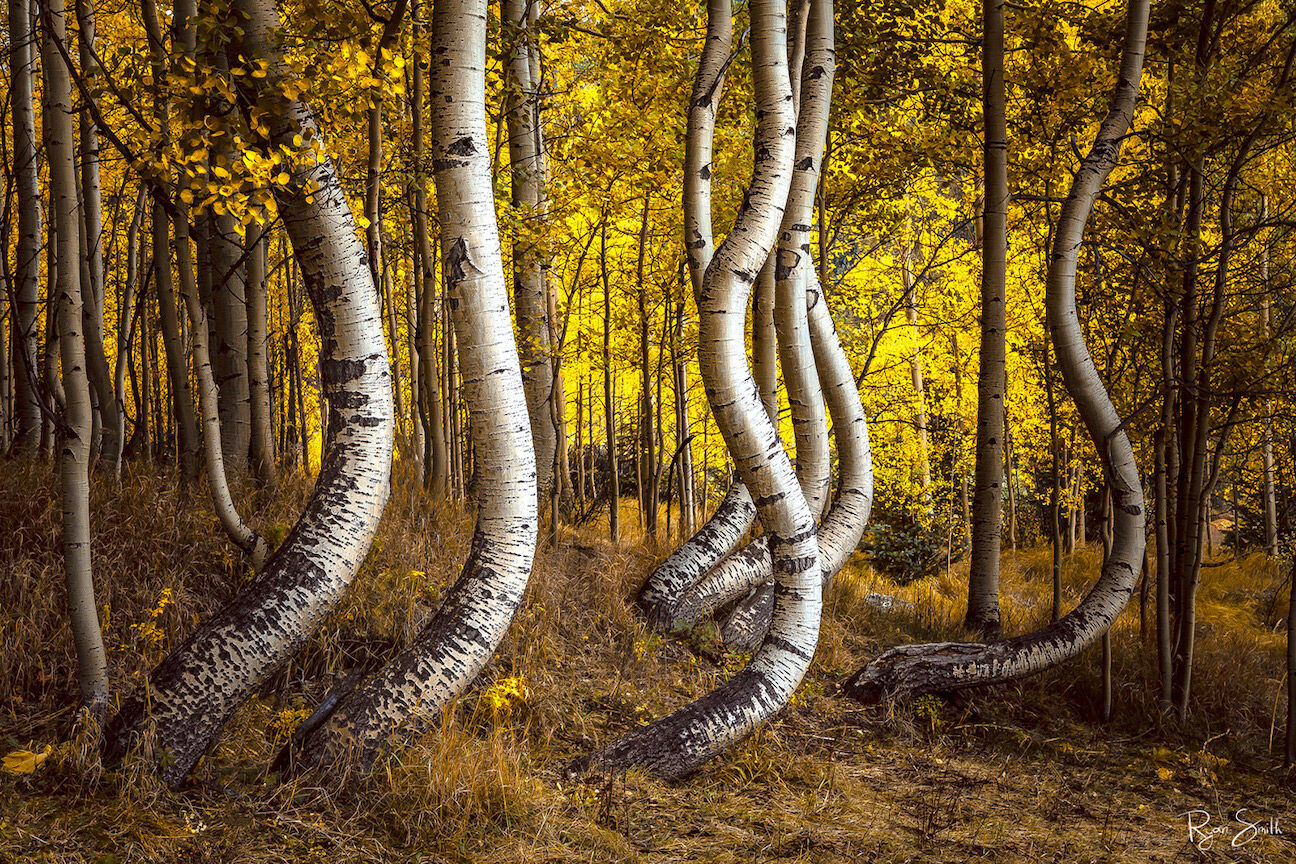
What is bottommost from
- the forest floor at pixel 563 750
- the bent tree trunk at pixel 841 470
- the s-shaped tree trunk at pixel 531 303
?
the forest floor at pixel 563 750

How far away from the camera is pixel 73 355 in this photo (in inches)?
116

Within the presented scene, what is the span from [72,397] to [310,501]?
0.92 meters

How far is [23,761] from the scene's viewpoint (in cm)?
266

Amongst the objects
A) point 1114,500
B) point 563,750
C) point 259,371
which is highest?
point 259,371

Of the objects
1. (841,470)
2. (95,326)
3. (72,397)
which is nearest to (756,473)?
(841,470)

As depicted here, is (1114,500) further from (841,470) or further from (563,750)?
(563,750)

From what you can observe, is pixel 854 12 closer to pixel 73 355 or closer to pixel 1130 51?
pixel 1130 51

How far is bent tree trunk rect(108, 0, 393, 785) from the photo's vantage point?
9.24ft

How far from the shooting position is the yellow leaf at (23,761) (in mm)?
2629

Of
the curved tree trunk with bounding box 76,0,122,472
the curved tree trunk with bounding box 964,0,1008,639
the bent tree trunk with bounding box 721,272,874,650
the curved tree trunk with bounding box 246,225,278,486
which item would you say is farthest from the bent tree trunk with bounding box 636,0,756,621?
the curved tree trunk with bounding box 76,0,122,472

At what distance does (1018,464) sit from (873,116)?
11646 millimetres
